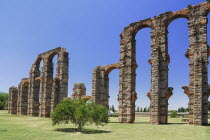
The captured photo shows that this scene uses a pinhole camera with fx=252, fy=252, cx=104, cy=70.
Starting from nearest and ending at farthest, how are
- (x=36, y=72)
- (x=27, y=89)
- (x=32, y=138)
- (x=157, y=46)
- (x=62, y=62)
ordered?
(x=32, y=138) < (x=157, y=46) < (x=62, y=62) < (x=36, y=72) < (x=27, y=89)

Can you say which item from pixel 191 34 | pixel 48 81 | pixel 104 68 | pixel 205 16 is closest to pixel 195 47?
pixel 191 34

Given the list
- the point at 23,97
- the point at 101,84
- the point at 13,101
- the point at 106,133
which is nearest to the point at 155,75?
the point at 101,84

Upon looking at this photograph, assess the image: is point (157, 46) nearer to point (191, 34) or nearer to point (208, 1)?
point (191, 34)

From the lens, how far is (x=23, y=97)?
50.7m

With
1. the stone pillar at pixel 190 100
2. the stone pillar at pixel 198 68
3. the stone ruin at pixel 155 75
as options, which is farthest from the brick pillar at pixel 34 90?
the stone pillar at pixel 198 68

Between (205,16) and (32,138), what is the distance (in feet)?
64.6

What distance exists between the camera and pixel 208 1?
24594mm

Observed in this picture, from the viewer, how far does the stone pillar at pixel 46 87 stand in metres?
42.1

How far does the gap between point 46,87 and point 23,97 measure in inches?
416

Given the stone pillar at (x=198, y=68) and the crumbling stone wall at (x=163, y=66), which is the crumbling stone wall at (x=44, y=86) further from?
the stone pillar at (x=198, y=68)

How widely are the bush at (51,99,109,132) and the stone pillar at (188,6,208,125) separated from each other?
32.0 ft

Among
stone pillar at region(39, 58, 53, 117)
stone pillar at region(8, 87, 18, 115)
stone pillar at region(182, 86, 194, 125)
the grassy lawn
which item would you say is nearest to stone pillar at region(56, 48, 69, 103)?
stone pillar at region(39, 58, 53, 117)

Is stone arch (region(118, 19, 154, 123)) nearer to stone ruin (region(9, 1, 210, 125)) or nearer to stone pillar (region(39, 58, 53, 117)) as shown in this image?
stone ruin (region(9, 1, 210, 125))

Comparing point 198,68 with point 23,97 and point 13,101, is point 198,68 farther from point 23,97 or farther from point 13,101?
point 13,101
